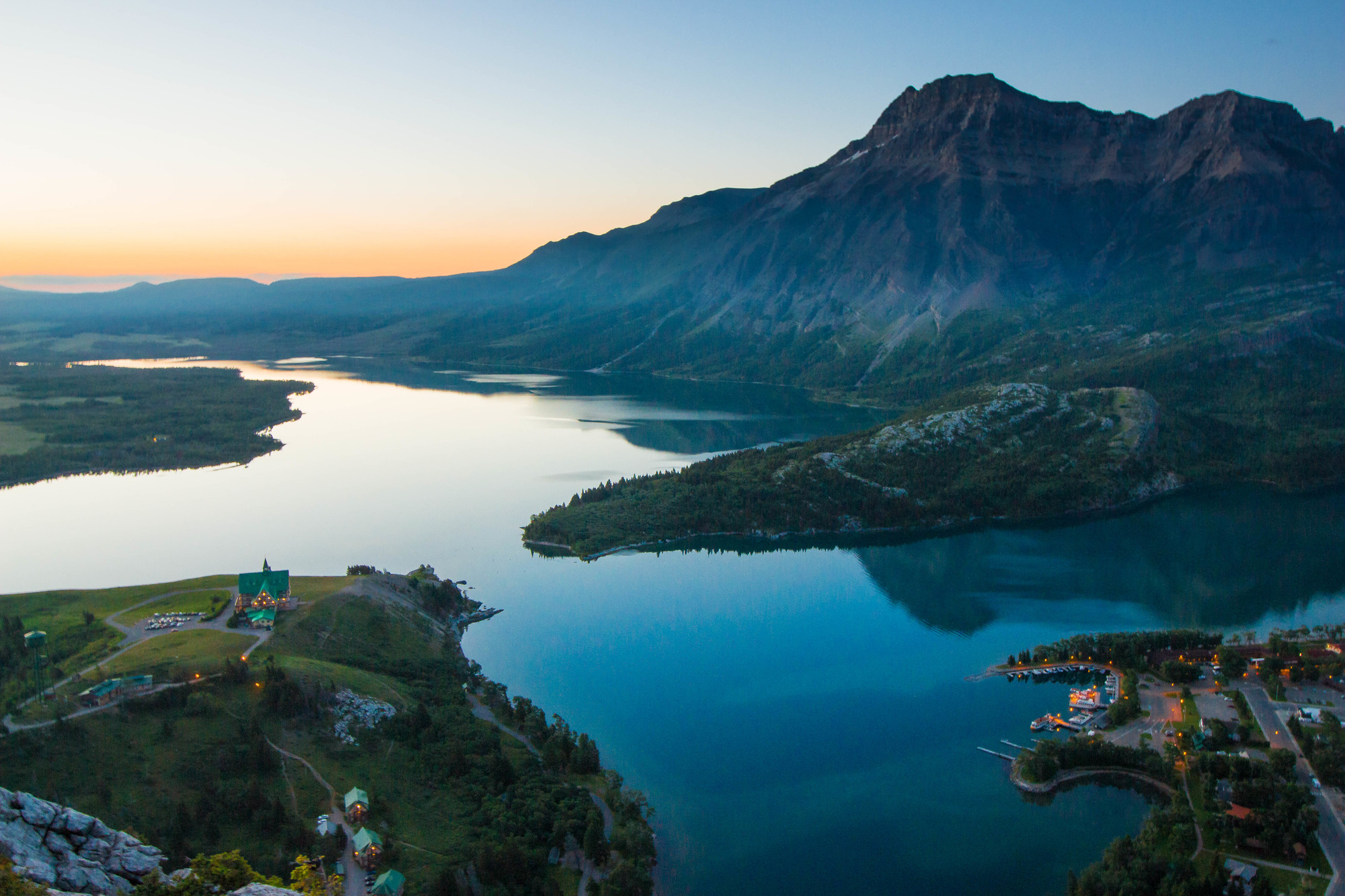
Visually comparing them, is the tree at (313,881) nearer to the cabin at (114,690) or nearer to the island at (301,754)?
the island at (301,754)

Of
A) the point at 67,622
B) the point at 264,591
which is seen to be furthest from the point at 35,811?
the point at 67,622

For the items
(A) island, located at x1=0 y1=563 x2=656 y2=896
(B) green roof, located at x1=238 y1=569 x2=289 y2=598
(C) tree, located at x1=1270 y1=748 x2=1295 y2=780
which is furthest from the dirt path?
(C) tree, located at x1=1270 y1=748 x2=1295 y2=780

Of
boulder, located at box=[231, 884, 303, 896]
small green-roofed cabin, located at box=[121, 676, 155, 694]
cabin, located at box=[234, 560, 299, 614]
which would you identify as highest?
boulder, located at box=[231, 884, 303, 896]

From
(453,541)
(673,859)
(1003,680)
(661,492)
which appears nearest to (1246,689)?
(1003,680)

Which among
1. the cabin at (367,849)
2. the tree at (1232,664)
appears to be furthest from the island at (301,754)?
the tree at (1232,664)

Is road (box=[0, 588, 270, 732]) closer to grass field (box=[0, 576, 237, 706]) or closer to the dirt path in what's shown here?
grass field (box=[0, 576, 237, 706])
